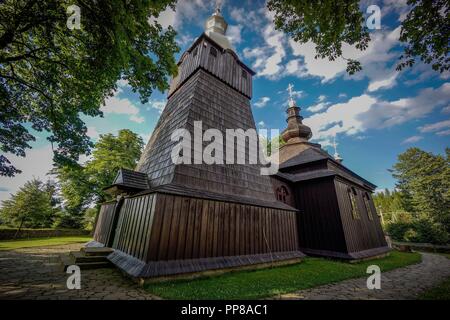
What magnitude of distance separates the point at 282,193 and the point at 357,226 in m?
4.85

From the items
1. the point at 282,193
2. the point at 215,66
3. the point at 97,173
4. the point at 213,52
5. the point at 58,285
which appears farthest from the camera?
the point at 97,173

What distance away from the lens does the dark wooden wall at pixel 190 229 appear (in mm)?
4996

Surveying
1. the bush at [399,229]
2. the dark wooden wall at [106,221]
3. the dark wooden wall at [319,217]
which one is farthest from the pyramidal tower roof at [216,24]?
the bush at [399,229]

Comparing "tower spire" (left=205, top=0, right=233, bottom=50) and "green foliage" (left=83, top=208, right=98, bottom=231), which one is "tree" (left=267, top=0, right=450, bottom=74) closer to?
"tower spire" (left=205, top=0, right=233, bottom=50)

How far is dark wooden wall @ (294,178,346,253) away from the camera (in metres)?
9.93

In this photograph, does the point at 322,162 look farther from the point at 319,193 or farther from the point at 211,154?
the point at 211,154

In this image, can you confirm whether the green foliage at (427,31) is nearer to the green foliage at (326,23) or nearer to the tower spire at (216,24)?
the green foliage at (326,23)

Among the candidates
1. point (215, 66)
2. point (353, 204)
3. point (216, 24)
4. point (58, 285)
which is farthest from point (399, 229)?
point (58, 285)

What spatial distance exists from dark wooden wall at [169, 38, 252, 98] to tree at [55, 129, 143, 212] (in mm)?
11421

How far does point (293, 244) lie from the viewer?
28.2 feet

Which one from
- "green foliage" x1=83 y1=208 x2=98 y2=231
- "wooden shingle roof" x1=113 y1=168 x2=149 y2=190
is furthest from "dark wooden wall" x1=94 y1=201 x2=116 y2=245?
"green foliage" x1=83 y1=208 x2=98 y2=231

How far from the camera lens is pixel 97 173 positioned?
18500 millimetres

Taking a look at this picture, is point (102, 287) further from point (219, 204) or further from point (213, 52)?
point (213, 52)
